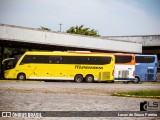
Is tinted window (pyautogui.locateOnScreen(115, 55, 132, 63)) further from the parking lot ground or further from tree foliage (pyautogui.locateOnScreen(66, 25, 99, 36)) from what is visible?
tree foliage (pyautogui.locateOnScreen(66, 25, 99, 36))

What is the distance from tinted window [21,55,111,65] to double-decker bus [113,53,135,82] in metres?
1.79

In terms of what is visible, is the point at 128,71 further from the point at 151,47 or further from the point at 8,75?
the point at 151,47

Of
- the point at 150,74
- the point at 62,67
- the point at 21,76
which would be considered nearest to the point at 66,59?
the point at 62,67

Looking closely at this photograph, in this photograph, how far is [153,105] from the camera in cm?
462

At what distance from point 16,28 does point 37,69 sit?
16.6ft

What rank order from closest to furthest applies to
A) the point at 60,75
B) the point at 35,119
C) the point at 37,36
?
the point at 35,119 < the point at 60,75 < the point at 37,36

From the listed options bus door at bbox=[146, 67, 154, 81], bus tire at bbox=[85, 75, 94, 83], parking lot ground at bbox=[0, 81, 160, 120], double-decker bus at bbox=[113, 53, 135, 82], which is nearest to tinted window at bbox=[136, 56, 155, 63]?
bus door at bbox=[146, 67, 154, 81]

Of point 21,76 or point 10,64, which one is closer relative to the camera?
point 21,76

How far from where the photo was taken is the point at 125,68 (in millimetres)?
26219

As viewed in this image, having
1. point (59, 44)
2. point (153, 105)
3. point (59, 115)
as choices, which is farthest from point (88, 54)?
point (153, 105)

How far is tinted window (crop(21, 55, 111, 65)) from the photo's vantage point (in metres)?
24.7

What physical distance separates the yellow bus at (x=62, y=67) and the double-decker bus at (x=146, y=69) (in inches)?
169

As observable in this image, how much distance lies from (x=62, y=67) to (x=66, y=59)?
2.66 ft

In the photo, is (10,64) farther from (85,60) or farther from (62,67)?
(85,60)
